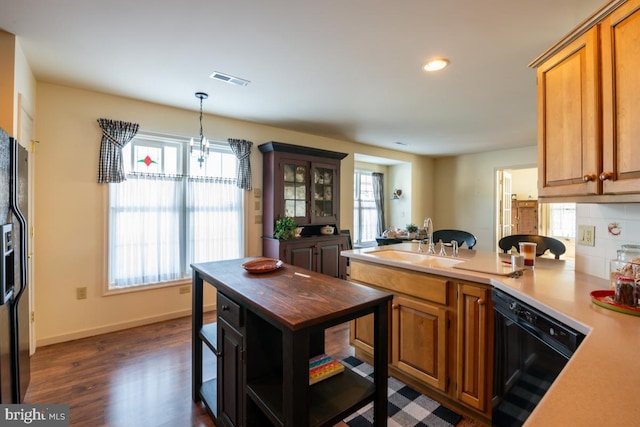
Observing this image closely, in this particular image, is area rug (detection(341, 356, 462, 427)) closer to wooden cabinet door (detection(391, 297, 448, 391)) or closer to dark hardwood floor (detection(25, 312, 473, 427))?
wooden cabinet door (detection(391, 297, 448, 391))

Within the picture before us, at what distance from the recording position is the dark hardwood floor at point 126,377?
1.84m

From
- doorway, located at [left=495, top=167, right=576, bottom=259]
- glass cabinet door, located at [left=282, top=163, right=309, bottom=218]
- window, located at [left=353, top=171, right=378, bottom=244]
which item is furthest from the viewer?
doorway, located at [left=495, top=167, right=576, bottom=259]

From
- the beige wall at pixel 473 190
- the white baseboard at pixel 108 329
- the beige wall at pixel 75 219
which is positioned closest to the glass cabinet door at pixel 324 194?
the beige wall at pixel 75 219

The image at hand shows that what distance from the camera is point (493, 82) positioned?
2727 millimetres

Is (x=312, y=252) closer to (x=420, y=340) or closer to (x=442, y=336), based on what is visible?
(x=420, y=340)

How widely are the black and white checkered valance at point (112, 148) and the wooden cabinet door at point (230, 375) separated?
93.0 inches

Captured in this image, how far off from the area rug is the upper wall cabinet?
1.44 metres

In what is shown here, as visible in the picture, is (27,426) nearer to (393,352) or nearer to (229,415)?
(229,415)

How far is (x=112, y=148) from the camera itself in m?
3.04

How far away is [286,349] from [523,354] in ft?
3.71

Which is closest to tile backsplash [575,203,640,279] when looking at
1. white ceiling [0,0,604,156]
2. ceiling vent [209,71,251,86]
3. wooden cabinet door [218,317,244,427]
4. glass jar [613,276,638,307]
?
glass jar [613,276,638,307]

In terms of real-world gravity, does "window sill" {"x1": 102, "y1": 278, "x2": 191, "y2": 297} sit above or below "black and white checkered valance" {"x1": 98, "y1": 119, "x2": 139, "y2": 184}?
below

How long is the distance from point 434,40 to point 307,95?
1.37m

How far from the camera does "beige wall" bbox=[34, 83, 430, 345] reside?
9.07 feet
